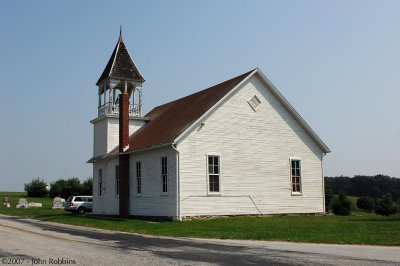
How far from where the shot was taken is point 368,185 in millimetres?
89688

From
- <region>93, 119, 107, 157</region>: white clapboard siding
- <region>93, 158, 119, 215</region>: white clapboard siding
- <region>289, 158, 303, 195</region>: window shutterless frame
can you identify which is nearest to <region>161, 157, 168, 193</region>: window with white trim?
<region>93, 158, 119, 215</region>: white clapboard siding

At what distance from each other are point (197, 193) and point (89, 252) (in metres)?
13.6

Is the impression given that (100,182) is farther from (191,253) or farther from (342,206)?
(191,253)

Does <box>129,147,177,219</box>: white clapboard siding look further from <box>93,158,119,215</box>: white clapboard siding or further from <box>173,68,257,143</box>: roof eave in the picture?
<box>93,158,119,215</box>: white clapboard siding

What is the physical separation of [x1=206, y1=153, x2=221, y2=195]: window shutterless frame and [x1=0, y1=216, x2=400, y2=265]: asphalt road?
1085cm

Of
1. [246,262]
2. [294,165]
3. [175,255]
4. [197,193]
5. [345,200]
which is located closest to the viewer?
[246,262]

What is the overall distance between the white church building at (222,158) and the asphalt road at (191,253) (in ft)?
34.7

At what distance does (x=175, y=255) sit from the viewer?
40.0 feet

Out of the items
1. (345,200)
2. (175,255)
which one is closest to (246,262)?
(175,255)

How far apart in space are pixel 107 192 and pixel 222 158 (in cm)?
1062

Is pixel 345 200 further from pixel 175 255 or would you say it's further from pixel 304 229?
pixel 175 255

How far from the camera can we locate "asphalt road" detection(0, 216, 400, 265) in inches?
430

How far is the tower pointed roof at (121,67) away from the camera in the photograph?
34969 mm

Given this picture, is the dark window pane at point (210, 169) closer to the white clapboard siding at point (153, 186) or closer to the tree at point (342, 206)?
the white clapboard siding at point (153, 186)
